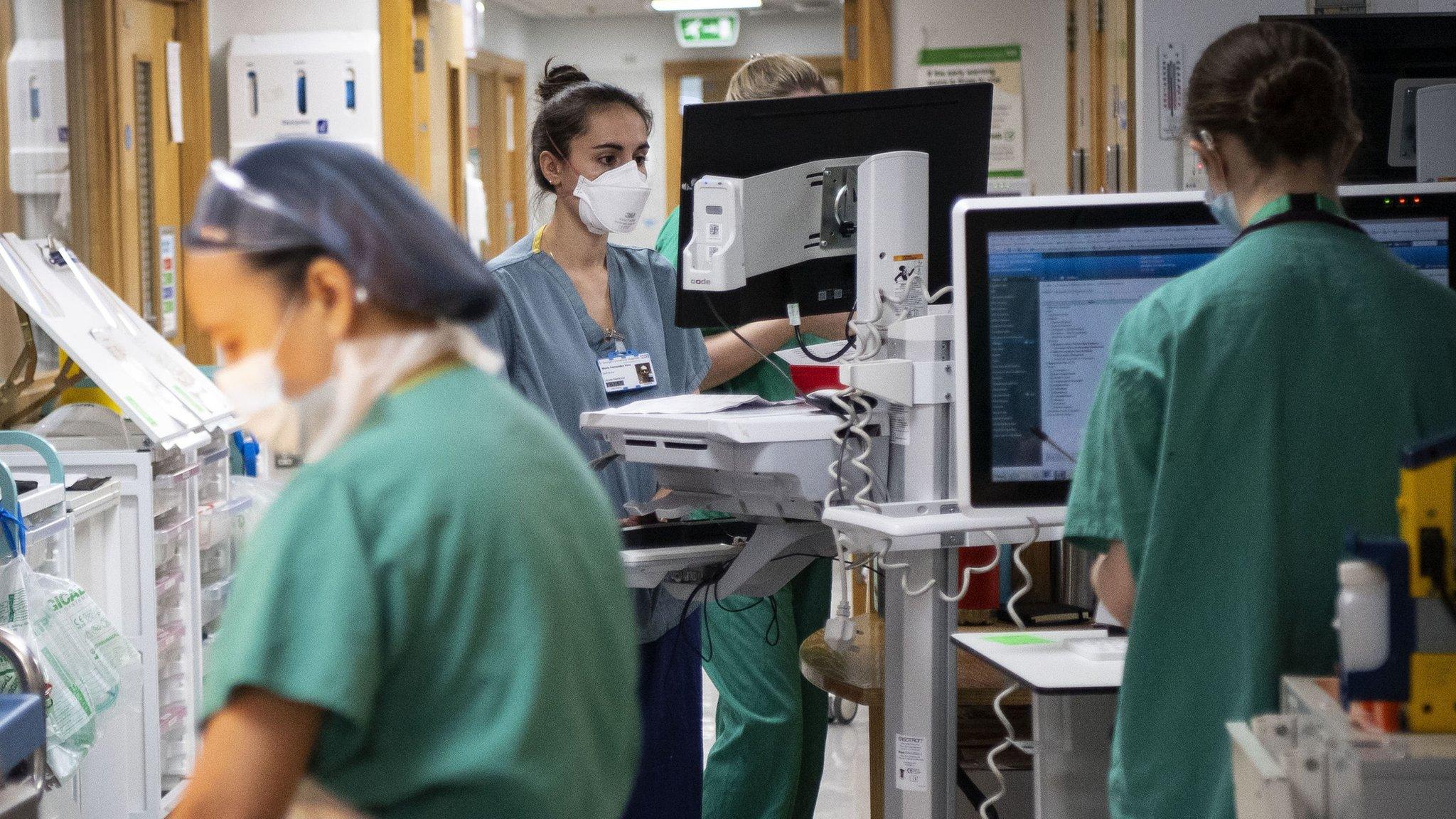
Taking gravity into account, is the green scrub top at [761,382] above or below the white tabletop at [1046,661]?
above

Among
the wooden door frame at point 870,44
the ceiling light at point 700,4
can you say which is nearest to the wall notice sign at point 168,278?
the wooden door frame at point 870,44

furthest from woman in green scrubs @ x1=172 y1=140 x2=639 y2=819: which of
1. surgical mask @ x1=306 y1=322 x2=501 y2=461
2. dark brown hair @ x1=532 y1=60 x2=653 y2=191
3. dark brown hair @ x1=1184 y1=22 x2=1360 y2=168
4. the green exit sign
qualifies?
the green exit sign

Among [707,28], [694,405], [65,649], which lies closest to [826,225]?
[694,405]

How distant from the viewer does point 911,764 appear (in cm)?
194

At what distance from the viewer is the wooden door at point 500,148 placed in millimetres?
10492

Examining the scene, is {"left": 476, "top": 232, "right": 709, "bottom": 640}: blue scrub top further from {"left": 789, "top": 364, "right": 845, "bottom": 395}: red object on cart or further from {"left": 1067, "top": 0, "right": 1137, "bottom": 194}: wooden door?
{"left": 1067, "top": 0, "right": 1137, "bottom": 194}: wooden door

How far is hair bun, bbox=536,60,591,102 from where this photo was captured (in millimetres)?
2488

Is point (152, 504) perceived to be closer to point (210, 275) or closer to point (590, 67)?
point (210, 275)

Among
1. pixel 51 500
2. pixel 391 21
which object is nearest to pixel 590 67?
pixel 391 21

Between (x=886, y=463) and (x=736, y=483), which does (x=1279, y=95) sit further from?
(x=736, y=483)

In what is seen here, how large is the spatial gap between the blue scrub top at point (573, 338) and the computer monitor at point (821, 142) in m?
0.19

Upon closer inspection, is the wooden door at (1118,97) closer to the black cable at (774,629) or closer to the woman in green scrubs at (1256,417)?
the black cable at (774,629)

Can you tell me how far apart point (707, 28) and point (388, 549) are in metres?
10.4

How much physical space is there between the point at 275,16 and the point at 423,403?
556cm
